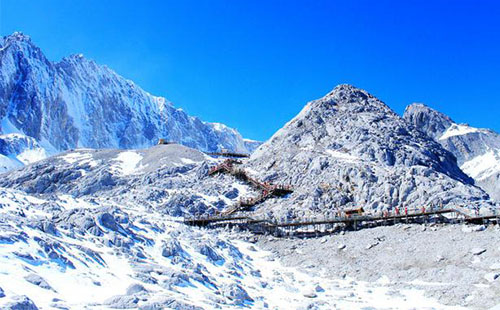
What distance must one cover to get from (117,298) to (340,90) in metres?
105

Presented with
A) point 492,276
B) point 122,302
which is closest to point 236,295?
point 122,302

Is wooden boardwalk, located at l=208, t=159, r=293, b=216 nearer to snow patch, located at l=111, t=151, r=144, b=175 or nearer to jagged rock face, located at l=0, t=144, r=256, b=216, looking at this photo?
jagged rock face, located at l=0, t=144, r=256, b=216

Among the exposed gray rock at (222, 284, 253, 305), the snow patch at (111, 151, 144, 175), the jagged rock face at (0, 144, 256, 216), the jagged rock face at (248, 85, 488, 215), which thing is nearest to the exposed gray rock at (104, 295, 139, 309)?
the exposed gray rock at (222, 284, 253, 305)

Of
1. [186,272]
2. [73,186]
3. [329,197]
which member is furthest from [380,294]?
[73,186]

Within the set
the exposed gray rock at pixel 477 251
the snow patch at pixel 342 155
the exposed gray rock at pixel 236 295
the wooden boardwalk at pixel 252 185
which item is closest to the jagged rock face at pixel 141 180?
the wooden boardwalk at pixel 252 185

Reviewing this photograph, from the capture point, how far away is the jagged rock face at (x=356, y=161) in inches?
2628

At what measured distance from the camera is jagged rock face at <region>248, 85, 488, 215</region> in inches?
2628

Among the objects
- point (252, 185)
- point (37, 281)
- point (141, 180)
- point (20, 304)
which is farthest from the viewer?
point (141, 180)

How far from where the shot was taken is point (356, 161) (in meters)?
83.3

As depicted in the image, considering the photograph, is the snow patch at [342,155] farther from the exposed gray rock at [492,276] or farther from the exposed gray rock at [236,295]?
the exposed gray rock at [236,295]

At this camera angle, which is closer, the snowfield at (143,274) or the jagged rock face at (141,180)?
the snowfield at (143,274)

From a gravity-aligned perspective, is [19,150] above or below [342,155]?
above

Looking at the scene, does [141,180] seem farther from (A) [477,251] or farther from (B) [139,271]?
(A) [477,251]

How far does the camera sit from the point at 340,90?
4766 inches
